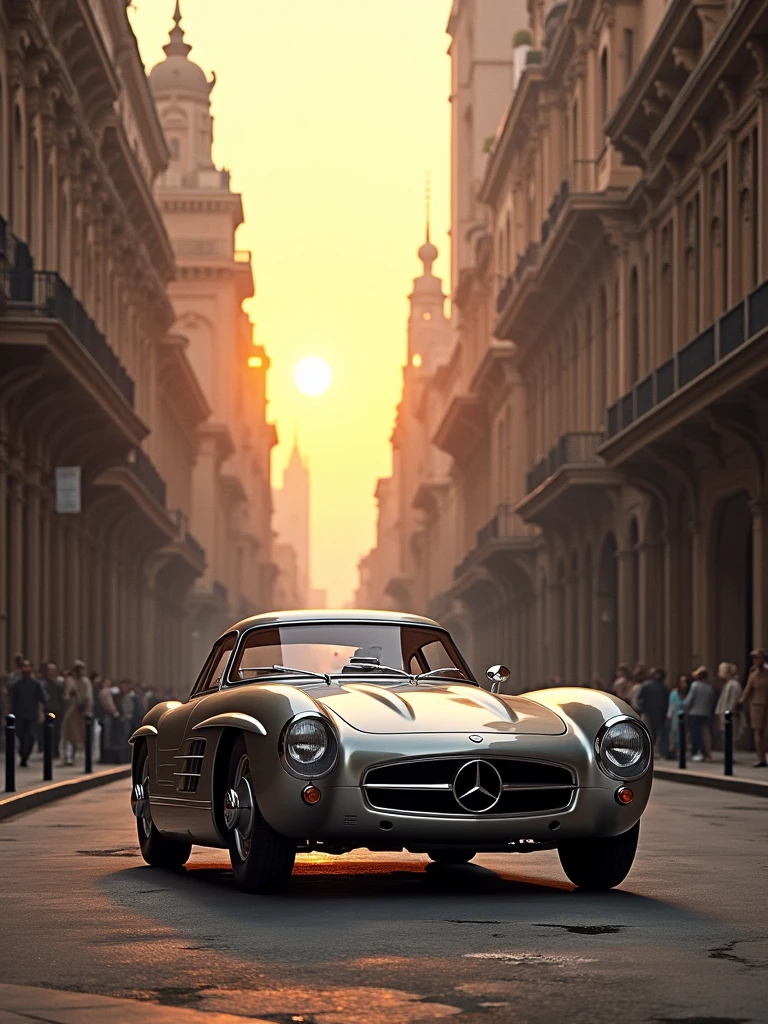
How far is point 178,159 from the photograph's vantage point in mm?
98938

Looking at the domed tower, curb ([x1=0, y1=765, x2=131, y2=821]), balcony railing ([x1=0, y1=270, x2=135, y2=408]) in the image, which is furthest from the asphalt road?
the domed tower

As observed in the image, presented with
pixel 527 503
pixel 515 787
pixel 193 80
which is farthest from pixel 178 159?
pixel 515 787

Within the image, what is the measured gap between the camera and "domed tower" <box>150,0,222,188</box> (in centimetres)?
9844

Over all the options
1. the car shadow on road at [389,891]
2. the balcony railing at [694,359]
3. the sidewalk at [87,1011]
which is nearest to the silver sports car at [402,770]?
the car shadow on road at [389,891]

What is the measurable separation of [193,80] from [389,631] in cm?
9177

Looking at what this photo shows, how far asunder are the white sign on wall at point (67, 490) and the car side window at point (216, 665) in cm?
2488

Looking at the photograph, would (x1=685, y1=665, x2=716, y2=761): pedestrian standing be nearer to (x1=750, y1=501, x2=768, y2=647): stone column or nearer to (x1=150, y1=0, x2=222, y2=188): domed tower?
(x1=750, y1=501, x2=768, y2=647): stone column

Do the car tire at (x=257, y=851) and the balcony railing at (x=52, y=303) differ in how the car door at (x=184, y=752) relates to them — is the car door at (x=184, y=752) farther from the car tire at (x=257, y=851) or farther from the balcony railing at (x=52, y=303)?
the balcony railing at (x=52, y=303)

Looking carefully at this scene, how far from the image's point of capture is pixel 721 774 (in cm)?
2419

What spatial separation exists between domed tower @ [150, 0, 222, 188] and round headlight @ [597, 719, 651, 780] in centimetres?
9019

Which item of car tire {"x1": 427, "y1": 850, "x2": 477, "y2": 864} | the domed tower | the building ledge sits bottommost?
car tire {"x1": 427, "y1": 850, "x2": 477, "y2": 864}

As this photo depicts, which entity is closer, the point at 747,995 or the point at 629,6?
the point at 747,995

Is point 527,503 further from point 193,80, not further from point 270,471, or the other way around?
point 270,471

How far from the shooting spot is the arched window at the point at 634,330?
134 ft
